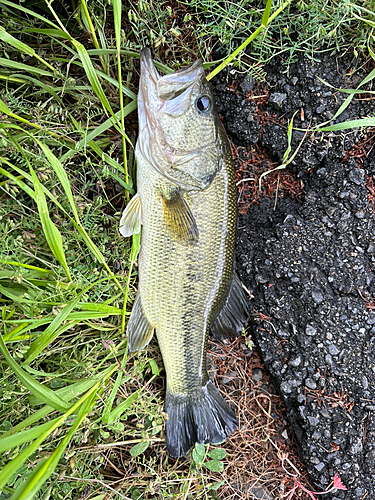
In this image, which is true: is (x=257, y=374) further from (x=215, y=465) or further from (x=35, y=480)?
(x=35, y=480)

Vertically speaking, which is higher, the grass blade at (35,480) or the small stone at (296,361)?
the grass blade at (35,480)

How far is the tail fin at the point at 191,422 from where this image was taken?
86.1 inches

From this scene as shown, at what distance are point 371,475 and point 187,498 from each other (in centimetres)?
115

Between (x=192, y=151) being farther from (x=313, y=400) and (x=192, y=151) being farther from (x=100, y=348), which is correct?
(x=313, y=400)

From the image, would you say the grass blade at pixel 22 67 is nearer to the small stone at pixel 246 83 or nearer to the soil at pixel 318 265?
the soil at pixel 318 265

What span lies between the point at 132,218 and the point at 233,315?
0.86 m

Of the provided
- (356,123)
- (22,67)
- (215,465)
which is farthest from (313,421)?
(22,67)

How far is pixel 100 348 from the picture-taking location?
2178 millimetres

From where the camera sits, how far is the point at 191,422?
220cm

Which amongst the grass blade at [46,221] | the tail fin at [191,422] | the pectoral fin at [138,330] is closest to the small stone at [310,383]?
the tail fin at [191,422]

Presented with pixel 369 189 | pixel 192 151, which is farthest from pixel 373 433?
pixel 192 151

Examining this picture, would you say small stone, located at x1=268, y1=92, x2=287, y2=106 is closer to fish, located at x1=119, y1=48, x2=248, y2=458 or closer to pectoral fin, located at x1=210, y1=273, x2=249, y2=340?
fish, located at x1=119, y1=48, x2=248, y2=458

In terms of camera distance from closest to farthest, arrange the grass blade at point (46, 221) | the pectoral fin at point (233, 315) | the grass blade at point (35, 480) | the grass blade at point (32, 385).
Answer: the grass blade at point (35, 480) → the grass blade at point (32, 385) → the grass blade at point (46, 221) → the pectoral fin at point (233, 315)

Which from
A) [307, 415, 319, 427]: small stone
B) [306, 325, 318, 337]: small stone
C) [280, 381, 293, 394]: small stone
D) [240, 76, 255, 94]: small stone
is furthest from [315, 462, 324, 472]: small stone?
[240, 76, 255, 94]: small stone
